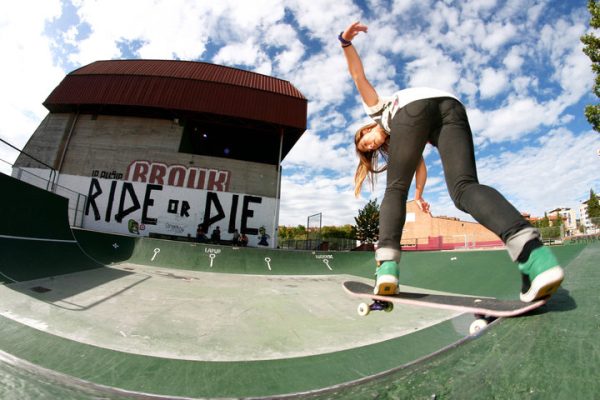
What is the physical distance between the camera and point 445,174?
4.62 feet

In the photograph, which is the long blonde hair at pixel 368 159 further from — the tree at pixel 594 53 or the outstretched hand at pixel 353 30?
the tree at pixel 594 53

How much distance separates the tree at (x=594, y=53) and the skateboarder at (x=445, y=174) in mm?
11446

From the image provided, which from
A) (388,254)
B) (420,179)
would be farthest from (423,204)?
(388,254)

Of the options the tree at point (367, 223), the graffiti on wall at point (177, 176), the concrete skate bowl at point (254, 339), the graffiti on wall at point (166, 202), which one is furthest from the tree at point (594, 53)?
the tree at point (367, 223)

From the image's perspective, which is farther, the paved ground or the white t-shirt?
the paved ground

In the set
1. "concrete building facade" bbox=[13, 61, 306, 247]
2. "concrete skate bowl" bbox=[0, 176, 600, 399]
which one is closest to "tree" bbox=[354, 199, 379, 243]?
"concrete building facade" bbox=[13, 61, 306, 247]

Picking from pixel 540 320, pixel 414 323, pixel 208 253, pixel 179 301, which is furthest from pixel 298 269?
pixel 540 320

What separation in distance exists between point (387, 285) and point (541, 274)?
70 centimetres

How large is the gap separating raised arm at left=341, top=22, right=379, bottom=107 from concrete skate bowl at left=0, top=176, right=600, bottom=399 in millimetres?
1403

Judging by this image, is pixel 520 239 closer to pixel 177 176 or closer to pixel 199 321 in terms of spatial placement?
pixel 199 321

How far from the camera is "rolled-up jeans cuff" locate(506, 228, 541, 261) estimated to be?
108 centimetres

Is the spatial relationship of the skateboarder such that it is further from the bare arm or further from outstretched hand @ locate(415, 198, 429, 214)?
outstretched hand @ locate(415, 198, 429, 214)

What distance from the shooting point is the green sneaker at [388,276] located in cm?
153

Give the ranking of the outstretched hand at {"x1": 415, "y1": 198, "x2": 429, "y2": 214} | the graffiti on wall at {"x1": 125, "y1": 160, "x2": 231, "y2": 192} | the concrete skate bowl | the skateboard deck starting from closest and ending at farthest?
the concrete skate bowl → the skateboard deck → the outstretched hand at {"x1": 415, "y1": 198, "x2": 429, "y2": 214} → the graffiti on wall at {"x1": 125, "y1": 160, "x2": 231, "y2": 192}
